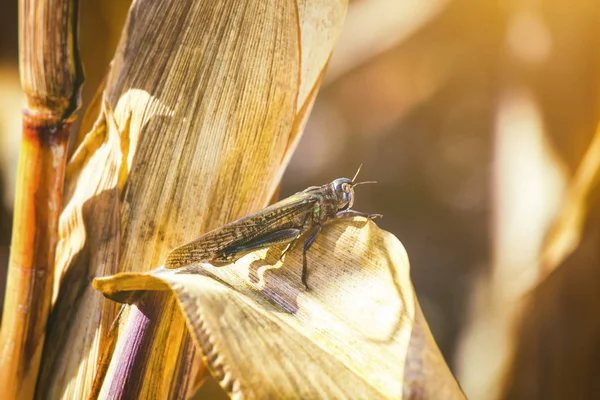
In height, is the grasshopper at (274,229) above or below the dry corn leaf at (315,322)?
above

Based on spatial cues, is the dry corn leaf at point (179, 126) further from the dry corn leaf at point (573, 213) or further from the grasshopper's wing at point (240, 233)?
the dry corn leaf at point (573, 213)

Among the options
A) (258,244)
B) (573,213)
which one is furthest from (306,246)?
(573,213)

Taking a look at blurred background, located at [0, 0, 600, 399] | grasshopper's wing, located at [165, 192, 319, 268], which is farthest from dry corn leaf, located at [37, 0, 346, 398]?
blurred background, located at [0, 0, 600, 399]

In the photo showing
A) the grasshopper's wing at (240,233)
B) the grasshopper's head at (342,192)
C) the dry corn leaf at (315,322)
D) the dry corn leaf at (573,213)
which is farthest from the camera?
the dry corn leaf at (573,213)

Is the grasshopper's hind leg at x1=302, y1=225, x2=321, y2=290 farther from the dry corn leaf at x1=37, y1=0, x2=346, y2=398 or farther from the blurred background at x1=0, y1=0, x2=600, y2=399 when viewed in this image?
the blurred background at x1=0, y1=0, x2=600, y2=399

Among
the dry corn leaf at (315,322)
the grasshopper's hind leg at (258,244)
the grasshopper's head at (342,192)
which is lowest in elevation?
the dry corn leaf at (315,322)

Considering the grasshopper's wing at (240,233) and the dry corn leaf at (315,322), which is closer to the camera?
the dry corn leaf at (315,322)

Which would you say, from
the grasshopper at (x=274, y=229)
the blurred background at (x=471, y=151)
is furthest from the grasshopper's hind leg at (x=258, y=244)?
the blurred background at (x=471, y=151)

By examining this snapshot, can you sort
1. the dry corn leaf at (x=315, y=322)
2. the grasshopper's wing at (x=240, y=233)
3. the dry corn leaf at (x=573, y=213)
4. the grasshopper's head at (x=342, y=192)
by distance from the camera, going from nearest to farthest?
1. the dry corn leaf at (x=315, y=322)
2. the grasshopper's wing at (x=240, y=233)
3. the grasshopper's head at (x=342, y=192)
4. the dry corn leaf at (x=573, y=213)
